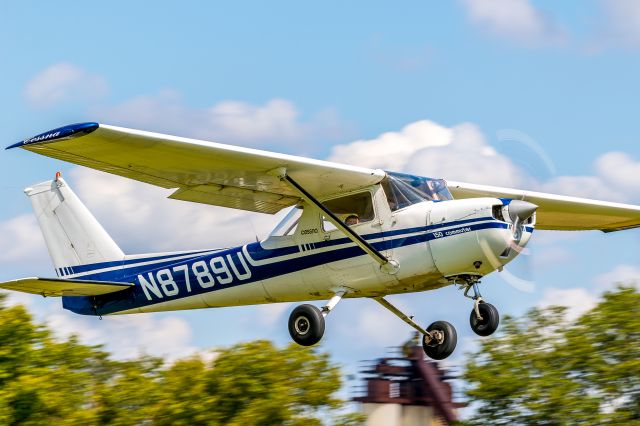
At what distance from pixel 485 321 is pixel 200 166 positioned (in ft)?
13.8

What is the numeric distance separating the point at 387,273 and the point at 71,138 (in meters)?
4.41

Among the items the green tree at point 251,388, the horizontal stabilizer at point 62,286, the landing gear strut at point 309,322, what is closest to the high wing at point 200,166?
the landing gear strut at point 309,322

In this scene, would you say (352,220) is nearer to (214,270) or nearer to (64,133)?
(214,270)

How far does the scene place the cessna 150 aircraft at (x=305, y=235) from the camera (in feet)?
44.6

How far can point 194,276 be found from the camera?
15.9m

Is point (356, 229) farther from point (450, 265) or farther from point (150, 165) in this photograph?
point (150, 165)

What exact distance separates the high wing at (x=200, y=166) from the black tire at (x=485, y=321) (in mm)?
2189

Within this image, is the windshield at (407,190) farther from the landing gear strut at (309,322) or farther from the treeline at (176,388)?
the treeline at (176,388)

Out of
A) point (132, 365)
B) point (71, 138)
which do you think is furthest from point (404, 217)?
point (132, 365)

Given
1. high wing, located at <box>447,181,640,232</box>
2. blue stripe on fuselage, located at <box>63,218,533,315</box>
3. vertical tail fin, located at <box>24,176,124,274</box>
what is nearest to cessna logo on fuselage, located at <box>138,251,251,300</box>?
blue stripe on fuselage, located at <box>63,218,533,315</box>

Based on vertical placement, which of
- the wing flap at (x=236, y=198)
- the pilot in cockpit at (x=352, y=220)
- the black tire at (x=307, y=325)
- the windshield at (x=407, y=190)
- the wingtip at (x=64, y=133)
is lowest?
the black tire at (x=307, y=325)

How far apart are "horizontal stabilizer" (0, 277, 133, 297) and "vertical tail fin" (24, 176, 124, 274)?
1556 mm

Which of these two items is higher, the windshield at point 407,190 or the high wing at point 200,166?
the high wing at point 200,166

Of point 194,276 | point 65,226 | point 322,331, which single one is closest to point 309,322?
point 322,331
